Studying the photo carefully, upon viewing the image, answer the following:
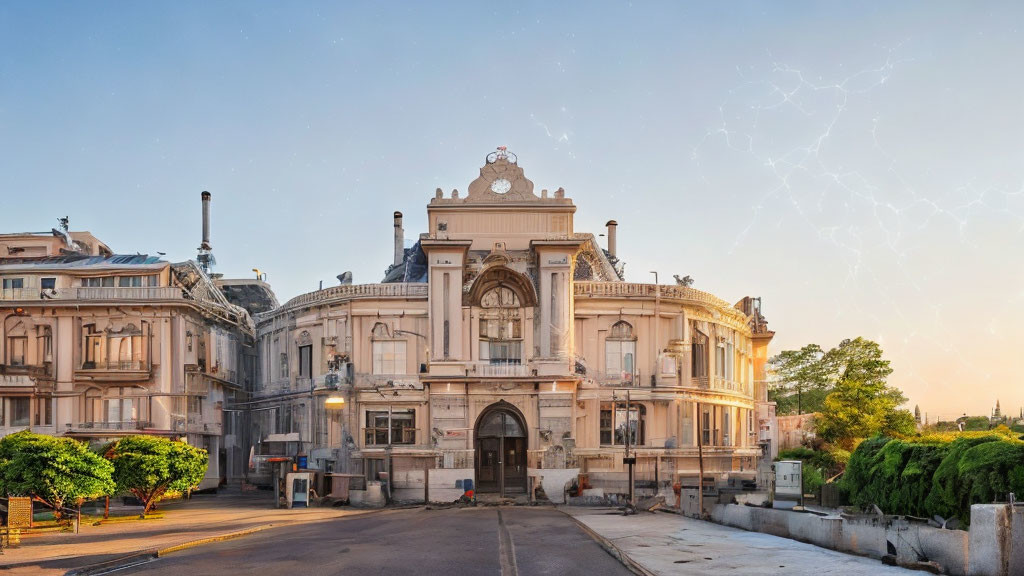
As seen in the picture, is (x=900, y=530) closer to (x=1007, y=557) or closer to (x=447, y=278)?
(x=1007, y=557)

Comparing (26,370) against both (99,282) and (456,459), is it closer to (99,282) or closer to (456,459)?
(99,282)

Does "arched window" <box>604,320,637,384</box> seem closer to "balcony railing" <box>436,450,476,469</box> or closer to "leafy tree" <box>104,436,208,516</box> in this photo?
"balcony railing" <box>436,450,476,469</box>

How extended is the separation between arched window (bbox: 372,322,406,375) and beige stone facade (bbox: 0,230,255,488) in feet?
38.2

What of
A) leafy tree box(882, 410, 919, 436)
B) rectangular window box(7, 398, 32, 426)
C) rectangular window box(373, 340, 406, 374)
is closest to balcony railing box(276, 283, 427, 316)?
rectangular window box(373, 340, 406, 374)

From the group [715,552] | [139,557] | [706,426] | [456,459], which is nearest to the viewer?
[139,557]

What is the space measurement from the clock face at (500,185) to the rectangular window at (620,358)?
10695 mm

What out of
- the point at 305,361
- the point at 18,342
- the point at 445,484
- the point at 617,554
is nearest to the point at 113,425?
the point at 18,342

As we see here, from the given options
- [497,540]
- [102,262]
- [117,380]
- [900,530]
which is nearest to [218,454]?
[117,380]

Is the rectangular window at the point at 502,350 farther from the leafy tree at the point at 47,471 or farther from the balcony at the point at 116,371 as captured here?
the leafy tree at the point at 47,471

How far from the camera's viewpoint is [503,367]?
52.8 metres

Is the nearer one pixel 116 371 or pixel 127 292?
pixel 116 371

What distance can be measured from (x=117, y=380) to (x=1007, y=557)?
49.4 meters

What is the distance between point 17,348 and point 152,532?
96.8 ft

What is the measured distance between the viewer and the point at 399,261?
67.1 m
